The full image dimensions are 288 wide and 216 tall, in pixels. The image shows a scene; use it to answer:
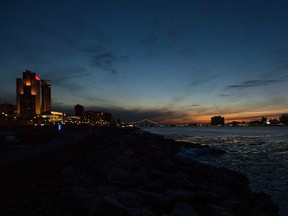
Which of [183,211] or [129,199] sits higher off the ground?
[129,199]

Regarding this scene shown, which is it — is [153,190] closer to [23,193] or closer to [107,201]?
[107,201]

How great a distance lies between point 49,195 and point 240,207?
5895mm

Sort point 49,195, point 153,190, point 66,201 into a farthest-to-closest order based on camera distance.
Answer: point 153,190 < point 49,195 < point 66,201

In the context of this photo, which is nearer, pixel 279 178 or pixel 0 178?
pixel 0 178

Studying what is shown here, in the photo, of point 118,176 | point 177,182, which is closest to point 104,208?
point 118,176

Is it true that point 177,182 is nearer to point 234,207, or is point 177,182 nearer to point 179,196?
point 179,196

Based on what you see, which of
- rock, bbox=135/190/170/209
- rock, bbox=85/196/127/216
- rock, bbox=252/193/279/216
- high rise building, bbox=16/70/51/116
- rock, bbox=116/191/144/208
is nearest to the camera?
rock, bbox=85/196/127/216

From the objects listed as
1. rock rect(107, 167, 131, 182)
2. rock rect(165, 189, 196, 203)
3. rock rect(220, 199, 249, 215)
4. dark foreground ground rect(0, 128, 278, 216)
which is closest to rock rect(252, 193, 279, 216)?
dark foreground ground rect(0, 128, 278, 216)

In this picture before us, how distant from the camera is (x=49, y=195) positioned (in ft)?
25.2

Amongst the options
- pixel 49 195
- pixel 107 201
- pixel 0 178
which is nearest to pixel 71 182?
pixel 49 195

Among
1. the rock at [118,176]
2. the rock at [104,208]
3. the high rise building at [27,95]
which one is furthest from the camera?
the high rise building at [27,95]

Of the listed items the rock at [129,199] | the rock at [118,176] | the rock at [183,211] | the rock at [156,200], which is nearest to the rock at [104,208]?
the rock at [129,199]

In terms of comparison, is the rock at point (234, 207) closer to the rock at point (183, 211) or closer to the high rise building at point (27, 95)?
the rock at point (183, 211)

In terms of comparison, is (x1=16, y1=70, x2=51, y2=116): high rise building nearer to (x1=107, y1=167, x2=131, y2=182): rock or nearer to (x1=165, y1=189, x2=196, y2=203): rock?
(x1=107, y1=167, x2=131, y2=182): rock
